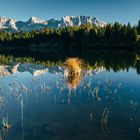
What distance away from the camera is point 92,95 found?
161ft

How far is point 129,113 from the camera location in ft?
125

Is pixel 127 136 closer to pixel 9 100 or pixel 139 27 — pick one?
pixel 9 100

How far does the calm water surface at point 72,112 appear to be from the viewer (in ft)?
101

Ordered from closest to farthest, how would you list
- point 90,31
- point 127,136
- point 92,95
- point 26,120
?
point 127,136 → point 26,120 → point 92,95 → point 90,31

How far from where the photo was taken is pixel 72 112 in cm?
3919

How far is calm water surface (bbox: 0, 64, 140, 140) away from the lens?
30.9 metres

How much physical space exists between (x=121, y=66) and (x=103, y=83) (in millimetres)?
29431

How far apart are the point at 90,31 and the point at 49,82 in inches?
4912

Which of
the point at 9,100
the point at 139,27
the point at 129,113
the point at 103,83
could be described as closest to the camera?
the point at 129,113

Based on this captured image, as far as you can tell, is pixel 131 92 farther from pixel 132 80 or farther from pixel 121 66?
pixel 121 66

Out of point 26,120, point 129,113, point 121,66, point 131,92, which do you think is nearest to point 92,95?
point 131,92

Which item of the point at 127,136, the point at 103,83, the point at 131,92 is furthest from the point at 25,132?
the point at 103,83

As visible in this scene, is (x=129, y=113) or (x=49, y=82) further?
(x=49, y=82)

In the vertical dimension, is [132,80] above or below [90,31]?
below
